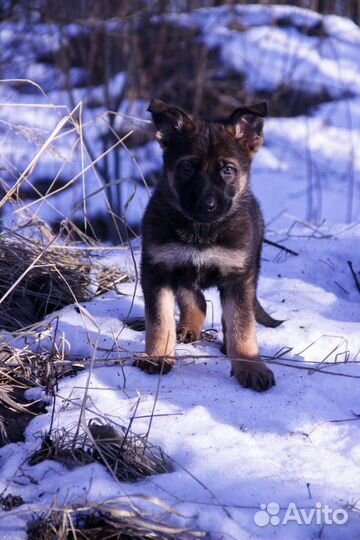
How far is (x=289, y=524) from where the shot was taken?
2.71 m

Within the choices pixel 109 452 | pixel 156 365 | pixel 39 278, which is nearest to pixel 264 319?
pixel 156 365

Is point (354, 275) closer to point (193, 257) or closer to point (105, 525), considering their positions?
point (193, 257)

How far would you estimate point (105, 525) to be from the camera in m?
2.66

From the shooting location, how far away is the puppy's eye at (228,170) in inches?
158

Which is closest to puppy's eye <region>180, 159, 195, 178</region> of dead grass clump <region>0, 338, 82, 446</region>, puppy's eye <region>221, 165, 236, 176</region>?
puppy's eye <region>221, 165, 236, 176</region>

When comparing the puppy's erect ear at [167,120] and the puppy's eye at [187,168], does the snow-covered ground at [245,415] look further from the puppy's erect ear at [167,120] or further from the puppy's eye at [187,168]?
the puppy's erect ear at [167,120]

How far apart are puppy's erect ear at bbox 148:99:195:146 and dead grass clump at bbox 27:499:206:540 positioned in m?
2.06

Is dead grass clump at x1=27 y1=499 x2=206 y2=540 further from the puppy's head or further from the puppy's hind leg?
the puppy's hind leg

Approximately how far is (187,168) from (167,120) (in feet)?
1.07

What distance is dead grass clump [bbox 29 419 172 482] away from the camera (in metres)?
2.99

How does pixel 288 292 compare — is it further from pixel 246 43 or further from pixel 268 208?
pixel 246 43

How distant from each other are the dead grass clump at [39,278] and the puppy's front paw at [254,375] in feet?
3.65

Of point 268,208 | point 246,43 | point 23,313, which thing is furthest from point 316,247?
point 246,43

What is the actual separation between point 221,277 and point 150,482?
137 centimetres
